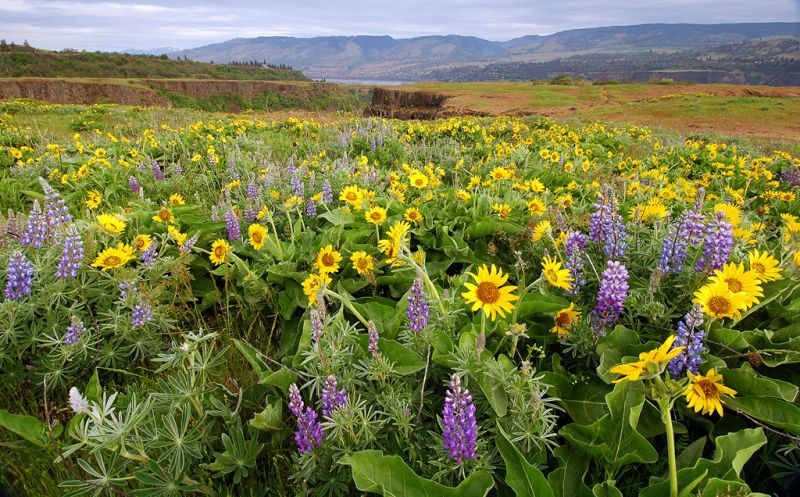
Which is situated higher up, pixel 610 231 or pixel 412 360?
pixel 610 231

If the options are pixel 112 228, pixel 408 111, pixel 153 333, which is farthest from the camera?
pixel 408 111

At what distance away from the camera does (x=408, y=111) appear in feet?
119

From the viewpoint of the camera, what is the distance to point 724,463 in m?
1.34

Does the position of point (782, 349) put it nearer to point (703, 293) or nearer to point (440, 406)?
point (703, 293)

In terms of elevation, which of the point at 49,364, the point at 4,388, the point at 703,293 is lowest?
the point at 4,388

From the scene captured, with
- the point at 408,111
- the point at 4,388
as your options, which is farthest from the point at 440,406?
the point at 408,111

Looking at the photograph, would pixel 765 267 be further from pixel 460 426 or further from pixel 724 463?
pixel 460 426

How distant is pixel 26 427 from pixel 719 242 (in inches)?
112

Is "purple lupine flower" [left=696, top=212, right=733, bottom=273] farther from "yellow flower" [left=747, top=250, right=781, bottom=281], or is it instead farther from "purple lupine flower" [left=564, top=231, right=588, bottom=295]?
"purple lupine flower" [left=564, top=231, right=588, bottom=295]

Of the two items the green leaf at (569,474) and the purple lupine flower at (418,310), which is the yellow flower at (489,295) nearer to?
the purple lupine flower at (418,310)

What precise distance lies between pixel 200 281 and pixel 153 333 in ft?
2.05

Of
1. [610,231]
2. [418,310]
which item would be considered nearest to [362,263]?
[418,310]

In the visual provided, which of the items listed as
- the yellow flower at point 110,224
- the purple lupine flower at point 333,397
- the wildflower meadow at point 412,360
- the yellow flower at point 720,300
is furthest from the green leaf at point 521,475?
the yellow flower at point 110,224

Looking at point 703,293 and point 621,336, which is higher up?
point 703,293
